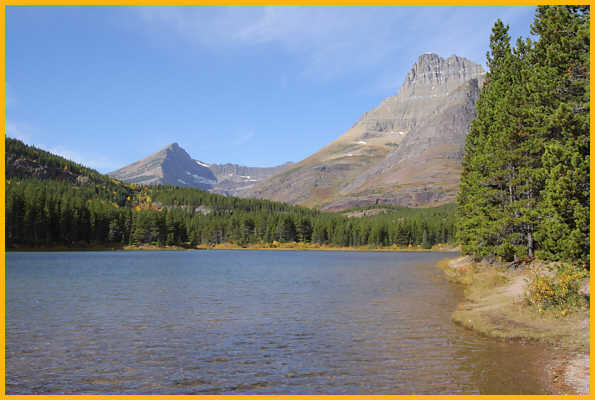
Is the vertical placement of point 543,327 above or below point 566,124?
below

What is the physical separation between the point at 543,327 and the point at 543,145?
64.4 ft

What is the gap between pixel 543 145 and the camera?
1474 inches

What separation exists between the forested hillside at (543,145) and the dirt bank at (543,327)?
5.51 m

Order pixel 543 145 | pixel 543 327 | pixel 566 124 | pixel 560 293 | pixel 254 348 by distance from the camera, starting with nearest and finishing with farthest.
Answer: pixel 254 348 < pixel 543 327 < pixel 560 293 < pixel 566 124 < pixel 543 145

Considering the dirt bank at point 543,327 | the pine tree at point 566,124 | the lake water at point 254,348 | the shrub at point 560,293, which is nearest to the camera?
the dirt bank at point 543,327

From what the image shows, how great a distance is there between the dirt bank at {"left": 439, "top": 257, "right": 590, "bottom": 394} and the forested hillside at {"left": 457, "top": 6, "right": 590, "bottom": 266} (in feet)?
18.1

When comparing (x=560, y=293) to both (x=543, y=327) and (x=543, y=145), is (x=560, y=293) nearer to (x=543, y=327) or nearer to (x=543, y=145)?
(x=543, y=327)

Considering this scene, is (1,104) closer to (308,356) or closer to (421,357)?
(308,356)

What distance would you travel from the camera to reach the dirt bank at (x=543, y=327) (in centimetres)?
1625

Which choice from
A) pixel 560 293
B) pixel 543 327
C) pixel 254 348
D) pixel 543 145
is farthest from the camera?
pixel 543 145

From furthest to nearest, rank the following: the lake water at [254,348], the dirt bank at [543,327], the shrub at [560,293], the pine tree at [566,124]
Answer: the pine tree at [566,124] → the shrub at [560,293] → the lake water at [254,348] → the dirt bank at [543,327]

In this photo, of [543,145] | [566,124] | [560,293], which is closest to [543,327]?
[560,293]

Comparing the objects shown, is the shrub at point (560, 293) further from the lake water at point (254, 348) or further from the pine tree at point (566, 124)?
the lake water at point (254, 348)

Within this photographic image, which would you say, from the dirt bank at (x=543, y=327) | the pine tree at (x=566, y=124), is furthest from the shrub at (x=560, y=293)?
the pine tree at (x=566, y=124)
